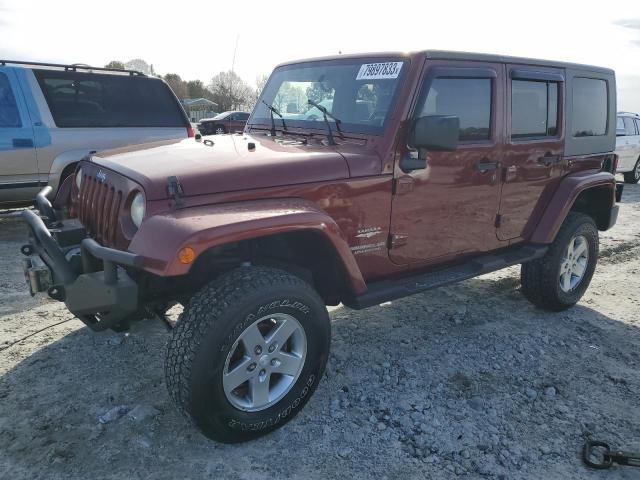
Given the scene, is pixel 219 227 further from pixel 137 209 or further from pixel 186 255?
pixel 137 209

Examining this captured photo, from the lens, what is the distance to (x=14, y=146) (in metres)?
5.96

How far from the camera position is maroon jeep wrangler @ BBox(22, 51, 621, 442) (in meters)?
2.46

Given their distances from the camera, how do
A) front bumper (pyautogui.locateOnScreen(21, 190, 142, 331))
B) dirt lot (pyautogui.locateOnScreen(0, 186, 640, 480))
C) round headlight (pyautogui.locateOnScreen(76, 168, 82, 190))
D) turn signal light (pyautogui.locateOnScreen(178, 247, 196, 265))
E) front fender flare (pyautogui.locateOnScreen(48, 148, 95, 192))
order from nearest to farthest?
turn signal light (pyautogui.locateOnScreen(178, 247, 196, 265))
front bumper (pyautogui.locateOnScreen(21, 190, 142, 331))
dirt lot (pyautogui.locateOnScreen(0, 186, 640, 480))
round headlight (pyautogui.locateOnScreen(76, 168, 82, 190))
front fender flare (pyautogui.locateOnScreen(48, 148, 95, 192))

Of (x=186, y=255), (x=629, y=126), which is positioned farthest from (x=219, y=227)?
(x=629, y=126)

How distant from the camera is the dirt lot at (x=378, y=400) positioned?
101 inches

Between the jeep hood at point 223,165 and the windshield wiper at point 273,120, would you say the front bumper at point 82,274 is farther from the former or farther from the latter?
the windshield wiper at point 273,120

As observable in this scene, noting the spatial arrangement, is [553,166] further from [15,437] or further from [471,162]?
Result: [15,437]

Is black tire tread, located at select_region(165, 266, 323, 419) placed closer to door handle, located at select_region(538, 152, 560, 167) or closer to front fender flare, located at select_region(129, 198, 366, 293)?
front fender flare, located at select_region(129, 198, 366, 293)

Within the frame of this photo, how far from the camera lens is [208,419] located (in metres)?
2.49

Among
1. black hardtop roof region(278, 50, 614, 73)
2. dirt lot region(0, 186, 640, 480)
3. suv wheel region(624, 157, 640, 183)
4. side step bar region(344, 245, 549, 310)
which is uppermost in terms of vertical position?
black hardtop roof region(278, 50, 614, 73)

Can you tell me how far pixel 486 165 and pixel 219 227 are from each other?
2128 mm

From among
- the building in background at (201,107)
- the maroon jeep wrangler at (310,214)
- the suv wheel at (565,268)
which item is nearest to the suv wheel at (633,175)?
the suv wheel at (565,268)

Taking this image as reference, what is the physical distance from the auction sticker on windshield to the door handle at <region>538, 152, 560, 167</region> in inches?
60.4

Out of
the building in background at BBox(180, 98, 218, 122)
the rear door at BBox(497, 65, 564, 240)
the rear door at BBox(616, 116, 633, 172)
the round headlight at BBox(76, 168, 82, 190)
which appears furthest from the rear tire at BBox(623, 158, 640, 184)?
the building in background at BBox(180, 98, 218, 122)
